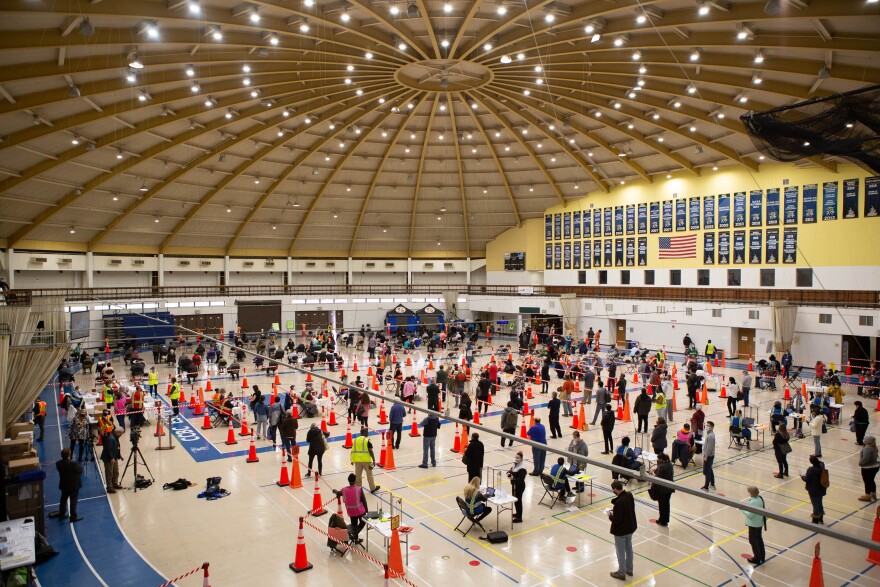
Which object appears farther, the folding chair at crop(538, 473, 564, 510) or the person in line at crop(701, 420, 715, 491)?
the person in line at crop(701, 420, 715, 491)

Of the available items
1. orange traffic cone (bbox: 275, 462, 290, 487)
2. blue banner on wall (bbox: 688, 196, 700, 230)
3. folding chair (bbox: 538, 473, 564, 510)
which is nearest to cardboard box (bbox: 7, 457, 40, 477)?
orange traffic cone (bbox: 275, 462, 290, 487)

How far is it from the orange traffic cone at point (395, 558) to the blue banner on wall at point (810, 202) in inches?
1137

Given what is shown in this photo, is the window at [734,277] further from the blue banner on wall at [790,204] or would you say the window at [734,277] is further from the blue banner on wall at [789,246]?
the blue banner on wall at [790,204]

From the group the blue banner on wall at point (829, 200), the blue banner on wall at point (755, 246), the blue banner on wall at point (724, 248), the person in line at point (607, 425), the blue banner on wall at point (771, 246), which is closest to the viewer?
the person in line at point (607, 425)

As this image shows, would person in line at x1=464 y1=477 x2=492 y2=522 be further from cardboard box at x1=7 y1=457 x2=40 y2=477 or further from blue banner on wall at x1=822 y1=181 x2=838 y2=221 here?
blue banner on wall at x1=822 y1=181 x2=838 y2=221

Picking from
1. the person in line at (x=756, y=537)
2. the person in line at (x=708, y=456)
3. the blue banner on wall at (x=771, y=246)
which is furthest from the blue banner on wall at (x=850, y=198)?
the person in line at (x=756, y=537)

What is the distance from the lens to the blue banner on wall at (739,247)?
30.9 meters

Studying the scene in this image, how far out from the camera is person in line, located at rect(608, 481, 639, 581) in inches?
305

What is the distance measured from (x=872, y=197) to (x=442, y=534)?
90.1ft

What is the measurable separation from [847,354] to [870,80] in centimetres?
1479

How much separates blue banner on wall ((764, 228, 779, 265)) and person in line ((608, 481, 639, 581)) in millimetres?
A: 27067

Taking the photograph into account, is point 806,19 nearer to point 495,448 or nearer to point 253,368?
point 495,448

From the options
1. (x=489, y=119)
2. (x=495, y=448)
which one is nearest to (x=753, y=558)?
(x=495, y=448)

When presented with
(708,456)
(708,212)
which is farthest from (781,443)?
(708,212)
